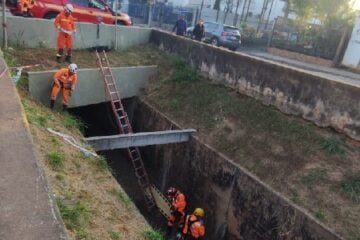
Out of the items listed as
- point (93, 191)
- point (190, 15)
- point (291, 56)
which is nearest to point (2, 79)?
point (93, 191)

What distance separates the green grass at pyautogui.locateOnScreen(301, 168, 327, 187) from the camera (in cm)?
775

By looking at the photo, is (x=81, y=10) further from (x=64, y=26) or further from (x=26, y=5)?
(x=64, y=26)

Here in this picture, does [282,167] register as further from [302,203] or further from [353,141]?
[353,141]

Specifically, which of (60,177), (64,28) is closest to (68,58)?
(64,28)

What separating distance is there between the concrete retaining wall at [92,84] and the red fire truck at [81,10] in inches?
108

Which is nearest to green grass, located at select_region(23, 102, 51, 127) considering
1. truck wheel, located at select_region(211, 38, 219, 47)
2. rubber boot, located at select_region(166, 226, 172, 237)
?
rubber boot, located at select_region(166, 226, 172, 237)

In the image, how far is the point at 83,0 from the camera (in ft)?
47.3

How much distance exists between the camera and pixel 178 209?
29.8 feet

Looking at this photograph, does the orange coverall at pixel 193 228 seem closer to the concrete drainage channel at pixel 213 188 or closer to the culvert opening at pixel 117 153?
the concrete drainage channel at pixel 213 188

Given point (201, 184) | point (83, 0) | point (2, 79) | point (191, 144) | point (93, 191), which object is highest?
point (83, 0)

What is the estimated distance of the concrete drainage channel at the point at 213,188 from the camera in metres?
7.48

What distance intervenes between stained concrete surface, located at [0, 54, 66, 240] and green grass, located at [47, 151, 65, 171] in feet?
2.71

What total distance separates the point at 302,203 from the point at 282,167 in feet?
3.76

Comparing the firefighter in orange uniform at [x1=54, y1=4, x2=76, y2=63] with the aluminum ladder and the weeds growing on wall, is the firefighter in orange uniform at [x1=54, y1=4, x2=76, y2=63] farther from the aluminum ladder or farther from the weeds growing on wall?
the weeds growing on wall
